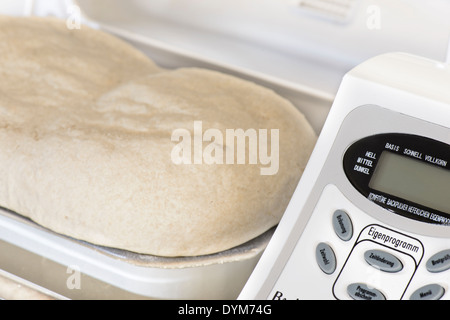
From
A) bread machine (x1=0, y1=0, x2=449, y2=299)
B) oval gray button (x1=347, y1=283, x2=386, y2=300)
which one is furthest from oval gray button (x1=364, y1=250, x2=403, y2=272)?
bread machine (x1=0, y1=0, x2=449, y2=299)

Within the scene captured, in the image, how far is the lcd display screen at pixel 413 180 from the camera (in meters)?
0.51

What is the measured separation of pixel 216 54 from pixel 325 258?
0.57 meters

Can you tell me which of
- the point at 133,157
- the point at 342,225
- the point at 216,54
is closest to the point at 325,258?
the point at 342,225

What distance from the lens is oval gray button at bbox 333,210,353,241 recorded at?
0.54 metres

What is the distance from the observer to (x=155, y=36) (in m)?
1.09

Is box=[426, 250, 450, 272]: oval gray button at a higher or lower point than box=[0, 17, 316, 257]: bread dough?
higher

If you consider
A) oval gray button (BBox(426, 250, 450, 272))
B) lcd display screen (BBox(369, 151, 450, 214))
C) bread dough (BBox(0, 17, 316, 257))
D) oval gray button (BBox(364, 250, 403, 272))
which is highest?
lcd display screen (BBox(369, 151, 450, 214))

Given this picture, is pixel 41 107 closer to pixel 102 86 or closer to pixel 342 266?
pixel 102 86

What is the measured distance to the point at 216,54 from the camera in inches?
40.8

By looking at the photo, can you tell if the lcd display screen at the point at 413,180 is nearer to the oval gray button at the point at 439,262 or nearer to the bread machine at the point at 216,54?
the oval gray button at the point at 439,262

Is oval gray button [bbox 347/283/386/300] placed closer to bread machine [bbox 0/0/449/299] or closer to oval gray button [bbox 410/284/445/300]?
oval gray button [bbox 410/284/445/300]

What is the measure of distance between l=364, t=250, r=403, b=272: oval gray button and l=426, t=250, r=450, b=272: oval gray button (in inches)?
1.0

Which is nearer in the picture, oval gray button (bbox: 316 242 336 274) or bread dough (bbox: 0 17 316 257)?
oval gray button (bbox: 316 242 336 274)
